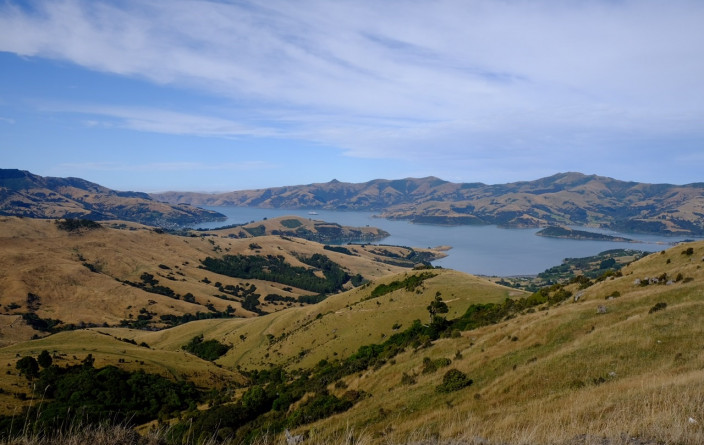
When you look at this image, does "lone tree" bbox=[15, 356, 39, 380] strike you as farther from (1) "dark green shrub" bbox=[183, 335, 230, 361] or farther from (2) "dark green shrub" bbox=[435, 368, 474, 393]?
(2) "dark green shrub" bbox=[435, 368, 474, 393]

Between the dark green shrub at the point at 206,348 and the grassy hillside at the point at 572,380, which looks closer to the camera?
the grassy hillside at the point at 572,380

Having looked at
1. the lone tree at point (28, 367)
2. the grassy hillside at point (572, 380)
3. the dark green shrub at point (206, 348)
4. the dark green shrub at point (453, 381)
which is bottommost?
the dark green shrub at point (206, 348)

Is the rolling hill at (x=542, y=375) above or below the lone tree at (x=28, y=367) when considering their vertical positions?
above

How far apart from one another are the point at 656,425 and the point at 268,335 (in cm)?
8709

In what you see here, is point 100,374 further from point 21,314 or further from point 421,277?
point 21,314

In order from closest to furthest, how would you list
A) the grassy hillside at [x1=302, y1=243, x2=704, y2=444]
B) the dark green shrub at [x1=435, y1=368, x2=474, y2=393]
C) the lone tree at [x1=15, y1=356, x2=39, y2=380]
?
1. the grassy hillside at [x1=302, y1=243, x2=704, y2=444]
2. the dark green shrub at [x1=435, y1=368, x2=474, y2=393]
3. the lone tree at [x1=15, y1=356, x2=39, y2=380]

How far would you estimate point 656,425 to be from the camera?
6844 millimetres

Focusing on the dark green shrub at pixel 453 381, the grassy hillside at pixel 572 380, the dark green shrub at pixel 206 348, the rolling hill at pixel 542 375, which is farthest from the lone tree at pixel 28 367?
the dark green shrub at pixel 453 381

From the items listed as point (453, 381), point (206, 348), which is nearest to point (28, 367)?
point (206, 348)

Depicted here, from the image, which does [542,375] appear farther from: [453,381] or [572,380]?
[453,381]

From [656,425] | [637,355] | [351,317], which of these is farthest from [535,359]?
[351,317]

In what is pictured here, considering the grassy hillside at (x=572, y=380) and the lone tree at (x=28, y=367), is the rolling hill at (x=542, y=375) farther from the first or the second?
the lone tree at (x=28, y=367)

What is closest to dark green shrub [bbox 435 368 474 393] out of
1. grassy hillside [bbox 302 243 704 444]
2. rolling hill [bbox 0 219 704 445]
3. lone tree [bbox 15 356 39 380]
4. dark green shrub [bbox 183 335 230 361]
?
rolling hill [bbox 0 219 704 445]

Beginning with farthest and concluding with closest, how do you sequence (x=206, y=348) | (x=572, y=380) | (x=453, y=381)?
(x=206, y=348) < (x=453, y=381) < (x=572, y=380)
